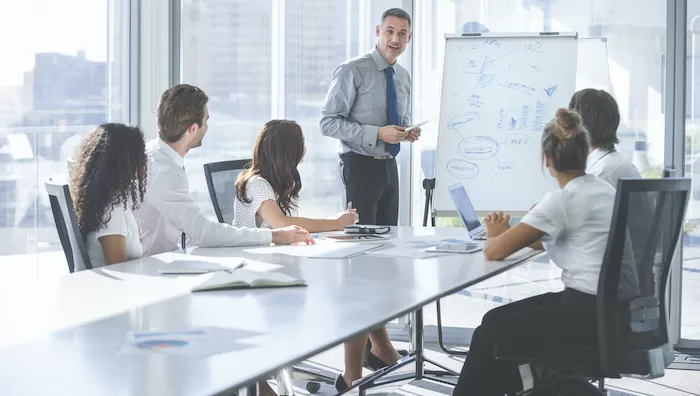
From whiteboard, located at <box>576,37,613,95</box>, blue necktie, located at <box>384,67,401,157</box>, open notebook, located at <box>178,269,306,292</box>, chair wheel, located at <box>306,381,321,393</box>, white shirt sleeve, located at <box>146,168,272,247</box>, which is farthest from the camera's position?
whiteboard, located at <box>576,37,613,95</box>

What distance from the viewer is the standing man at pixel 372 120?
4.64m

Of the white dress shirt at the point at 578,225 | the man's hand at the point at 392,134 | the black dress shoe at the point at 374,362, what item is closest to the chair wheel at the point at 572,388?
the white dress shirt at the point at 578,225

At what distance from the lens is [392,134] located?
177 inches

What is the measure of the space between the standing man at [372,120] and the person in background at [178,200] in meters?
1.29

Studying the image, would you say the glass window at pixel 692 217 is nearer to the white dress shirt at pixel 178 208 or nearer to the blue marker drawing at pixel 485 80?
the blue marker drawing at pixel 485 80

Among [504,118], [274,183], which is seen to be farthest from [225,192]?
[504,118]

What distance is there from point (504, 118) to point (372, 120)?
2.42 feet

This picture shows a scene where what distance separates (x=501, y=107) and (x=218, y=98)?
190 centimetres

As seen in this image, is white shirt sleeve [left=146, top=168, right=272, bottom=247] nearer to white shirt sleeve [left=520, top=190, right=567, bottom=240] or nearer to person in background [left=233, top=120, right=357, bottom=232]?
person in background [left=233, top=120, right=357, bottom=232]

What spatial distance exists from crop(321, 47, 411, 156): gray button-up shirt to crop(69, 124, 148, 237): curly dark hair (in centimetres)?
182

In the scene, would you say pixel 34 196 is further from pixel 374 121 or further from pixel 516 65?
pixel 516 65

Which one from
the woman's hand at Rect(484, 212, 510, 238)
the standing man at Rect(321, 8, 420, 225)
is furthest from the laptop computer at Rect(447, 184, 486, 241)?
the standing man at Rect(321, 8, 420, 225)

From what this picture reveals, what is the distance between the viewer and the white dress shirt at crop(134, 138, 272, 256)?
129 inches

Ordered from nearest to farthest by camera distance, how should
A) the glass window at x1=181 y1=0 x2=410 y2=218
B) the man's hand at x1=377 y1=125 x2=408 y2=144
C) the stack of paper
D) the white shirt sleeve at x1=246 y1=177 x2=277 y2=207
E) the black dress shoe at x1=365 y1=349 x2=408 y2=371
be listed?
the stack of paper
the white shirt sleeve at x1=246 y1=177 x2=277 y2=207
the black dress shoe at x1=365 y1=349 x2=408 y2=371
the man's hand at x1=377 y1=125 x2=408 y2=144
the glass window at x1=181 y1=0 x2=410 y2=218
